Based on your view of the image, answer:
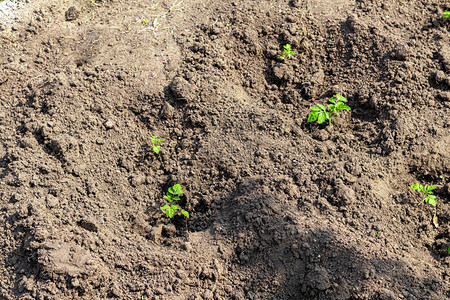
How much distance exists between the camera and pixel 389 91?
12.3 feet

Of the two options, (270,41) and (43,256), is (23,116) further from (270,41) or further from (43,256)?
(270,41)

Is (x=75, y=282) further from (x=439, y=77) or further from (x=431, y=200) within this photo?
(x=439, y=77)

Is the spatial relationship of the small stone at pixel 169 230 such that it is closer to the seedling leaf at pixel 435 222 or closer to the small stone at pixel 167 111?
the small stone at pixel 167 111

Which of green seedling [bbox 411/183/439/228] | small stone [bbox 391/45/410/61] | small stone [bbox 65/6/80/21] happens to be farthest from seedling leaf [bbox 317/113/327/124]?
small stone [bbox 65/6/80/21]

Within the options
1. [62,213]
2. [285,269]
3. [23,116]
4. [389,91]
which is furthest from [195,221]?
[389,91]

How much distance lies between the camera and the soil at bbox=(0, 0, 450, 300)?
289cm

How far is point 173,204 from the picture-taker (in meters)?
3.47

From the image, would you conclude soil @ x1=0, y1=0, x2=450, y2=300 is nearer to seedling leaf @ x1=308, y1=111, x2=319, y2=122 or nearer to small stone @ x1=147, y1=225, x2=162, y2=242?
small stone @ x1=147, y1=225, x2=162, y2=242

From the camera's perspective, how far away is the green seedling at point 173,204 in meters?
3.31

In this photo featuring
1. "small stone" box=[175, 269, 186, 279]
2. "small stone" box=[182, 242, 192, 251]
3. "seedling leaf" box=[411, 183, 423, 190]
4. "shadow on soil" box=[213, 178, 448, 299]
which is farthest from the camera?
"seedling leaf" box=[411, 183, 423, 190]

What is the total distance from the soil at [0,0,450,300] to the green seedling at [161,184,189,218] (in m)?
0.09

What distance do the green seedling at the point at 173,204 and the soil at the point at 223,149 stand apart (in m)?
0.09

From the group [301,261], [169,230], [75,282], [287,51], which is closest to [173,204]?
[169,230]

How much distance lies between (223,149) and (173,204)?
0.70 metres
